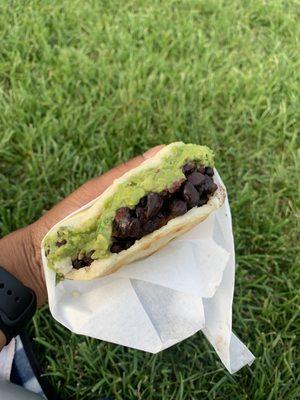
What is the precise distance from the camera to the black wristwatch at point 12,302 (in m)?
2.13

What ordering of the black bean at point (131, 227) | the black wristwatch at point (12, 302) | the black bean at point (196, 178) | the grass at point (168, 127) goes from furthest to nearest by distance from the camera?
the grass at point (168, 127) < the black wristwatch at point (12, 302) < the black bean at point (196, 178) < the black bean at point (131, 227)

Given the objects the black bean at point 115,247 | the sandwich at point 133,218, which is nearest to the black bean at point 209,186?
the sandwich at point 133,218

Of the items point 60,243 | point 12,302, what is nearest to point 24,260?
point 12,302

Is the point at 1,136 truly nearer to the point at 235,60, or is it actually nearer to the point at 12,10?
the point at 12,10

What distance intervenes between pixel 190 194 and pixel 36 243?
2.68 feet

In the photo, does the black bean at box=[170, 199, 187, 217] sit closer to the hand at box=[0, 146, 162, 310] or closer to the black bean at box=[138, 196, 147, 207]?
the black bean at box=[138, 196, 147, 207]

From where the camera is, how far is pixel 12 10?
3.20m

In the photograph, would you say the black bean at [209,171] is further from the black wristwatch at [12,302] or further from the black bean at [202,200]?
the black wristwatch at [12,302]

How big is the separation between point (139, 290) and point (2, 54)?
1775 mm

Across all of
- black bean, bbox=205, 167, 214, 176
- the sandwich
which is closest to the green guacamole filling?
the sandwich

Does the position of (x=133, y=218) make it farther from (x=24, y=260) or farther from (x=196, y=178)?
(x=24, y=260)

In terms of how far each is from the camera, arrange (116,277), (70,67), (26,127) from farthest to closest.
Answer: (70,67) < (26,127) < (116,277)

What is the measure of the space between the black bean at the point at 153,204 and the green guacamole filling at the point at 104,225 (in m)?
0.03

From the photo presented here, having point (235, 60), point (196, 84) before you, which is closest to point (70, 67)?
point (196, 84)
